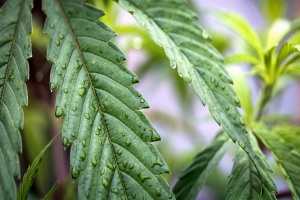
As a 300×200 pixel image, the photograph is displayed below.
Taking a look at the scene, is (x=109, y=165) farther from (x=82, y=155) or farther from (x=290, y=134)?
(x=290, y=134)

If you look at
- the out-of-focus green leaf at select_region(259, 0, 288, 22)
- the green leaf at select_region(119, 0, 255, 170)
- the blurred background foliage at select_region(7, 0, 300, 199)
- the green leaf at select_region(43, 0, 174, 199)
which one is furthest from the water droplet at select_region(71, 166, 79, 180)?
the out-of-focus green leaf at select_region(259, 0, 288, 22)

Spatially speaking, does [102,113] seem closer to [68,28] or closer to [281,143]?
[68,28]

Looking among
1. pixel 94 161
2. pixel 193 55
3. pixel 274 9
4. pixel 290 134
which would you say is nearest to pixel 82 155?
pixel 94 161

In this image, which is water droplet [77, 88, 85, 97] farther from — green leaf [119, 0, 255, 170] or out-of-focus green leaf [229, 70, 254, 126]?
out-of-focus green leaf [229, 70, 254, 126]

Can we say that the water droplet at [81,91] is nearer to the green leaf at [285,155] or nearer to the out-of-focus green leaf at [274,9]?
the green leaf at [285,155]

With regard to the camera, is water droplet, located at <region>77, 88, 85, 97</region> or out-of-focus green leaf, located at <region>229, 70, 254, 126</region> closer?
water droplet, located at <region>77, 88, 85, 97</region>

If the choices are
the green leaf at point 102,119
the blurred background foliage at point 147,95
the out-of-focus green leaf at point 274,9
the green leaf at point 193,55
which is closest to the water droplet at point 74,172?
the green leaf at point 102,119
